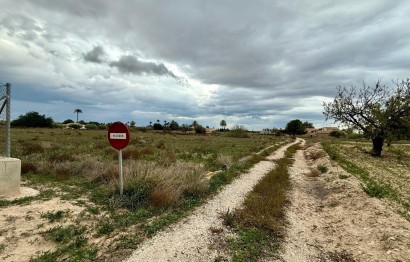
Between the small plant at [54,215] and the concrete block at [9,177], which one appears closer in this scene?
the small plant at [54,215]

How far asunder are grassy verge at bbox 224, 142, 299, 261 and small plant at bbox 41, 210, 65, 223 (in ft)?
12.5

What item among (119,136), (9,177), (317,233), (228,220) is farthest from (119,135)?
(317,233)

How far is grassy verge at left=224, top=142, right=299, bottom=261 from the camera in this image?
5.14 meters

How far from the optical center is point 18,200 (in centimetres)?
722

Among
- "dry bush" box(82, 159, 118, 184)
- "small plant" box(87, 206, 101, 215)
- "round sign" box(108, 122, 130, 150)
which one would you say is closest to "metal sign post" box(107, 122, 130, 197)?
"round sign" box(108, 122, 130, 150)

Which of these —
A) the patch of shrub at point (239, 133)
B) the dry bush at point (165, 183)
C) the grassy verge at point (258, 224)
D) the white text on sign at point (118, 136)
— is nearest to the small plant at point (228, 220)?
the grassy verge at point (258, 224)

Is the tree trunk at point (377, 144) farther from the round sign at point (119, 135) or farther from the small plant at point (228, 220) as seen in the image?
the round sign at point (119, 135)

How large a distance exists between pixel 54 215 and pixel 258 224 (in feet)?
15.2

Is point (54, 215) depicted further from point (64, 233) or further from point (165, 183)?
point (165, 183)

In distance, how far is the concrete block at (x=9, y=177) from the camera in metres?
7.61

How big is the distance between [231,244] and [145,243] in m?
1.62

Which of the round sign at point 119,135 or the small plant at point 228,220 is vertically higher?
the round sign at point 119,135

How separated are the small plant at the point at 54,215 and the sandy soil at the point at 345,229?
482 centimetres

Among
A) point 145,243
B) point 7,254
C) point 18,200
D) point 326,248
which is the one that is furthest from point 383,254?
point 18,200
